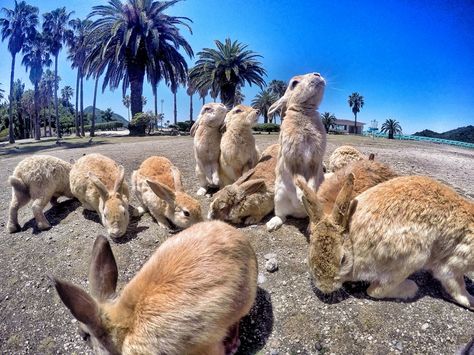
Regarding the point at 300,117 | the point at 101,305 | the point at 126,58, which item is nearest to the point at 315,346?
the point at 101,305

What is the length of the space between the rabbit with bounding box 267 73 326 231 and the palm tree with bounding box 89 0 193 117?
27086 mm

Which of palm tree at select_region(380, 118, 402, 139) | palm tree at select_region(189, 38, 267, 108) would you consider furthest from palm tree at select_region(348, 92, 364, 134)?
palm tree at select_region(189, 38, 267, 108)

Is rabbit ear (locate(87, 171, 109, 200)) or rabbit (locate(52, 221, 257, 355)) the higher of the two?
rabbit ear (locate(87, 171, 109, 200))

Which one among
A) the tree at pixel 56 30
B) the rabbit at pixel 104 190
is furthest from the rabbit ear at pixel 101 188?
the tree at pixel 56 30

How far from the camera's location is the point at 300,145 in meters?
4.90

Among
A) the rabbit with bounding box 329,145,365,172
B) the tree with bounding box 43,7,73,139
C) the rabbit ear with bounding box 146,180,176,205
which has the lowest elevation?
the rabbit ear with bounding box 146,180,176,205

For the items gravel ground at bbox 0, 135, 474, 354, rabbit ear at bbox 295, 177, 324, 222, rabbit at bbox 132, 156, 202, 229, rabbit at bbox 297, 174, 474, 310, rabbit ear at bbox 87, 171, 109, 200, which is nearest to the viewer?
gravel ground at bbox 0, 135, 474, 354

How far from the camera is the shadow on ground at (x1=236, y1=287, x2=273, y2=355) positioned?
3035 millimetres

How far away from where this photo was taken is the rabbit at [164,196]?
5023mm

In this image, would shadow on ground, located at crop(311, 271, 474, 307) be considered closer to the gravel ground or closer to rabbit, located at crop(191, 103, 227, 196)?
the gravel ground

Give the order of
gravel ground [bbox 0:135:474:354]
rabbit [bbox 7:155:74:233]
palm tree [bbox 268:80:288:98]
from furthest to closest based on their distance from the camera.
Answer: palm tree [bbox 268:80:288:98] < rabbit [bbox 7:155:74:233] < gravel ground [bbox 0:135:474:354]

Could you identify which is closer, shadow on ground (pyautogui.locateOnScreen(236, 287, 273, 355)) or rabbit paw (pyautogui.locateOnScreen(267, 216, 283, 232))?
shadow on ground (pyautogui.locateOnScreen(236, 287, 273, 355))

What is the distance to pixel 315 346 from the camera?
2980mm

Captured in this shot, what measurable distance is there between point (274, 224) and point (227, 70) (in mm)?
34233
